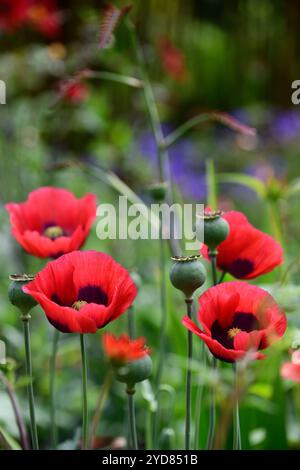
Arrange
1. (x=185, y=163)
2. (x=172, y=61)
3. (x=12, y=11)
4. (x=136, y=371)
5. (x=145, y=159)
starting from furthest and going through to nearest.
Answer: (x=185, y=163) → (x=145, y=159) → (x=172, y=61) → (x=12, y=11) → (x=136, y=371)

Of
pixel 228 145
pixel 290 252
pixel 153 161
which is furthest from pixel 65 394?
pixel 228 145

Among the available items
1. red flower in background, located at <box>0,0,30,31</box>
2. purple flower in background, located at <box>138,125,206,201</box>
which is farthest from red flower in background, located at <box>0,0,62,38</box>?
purple flower in background, located at <box>138,125,206,201</box>

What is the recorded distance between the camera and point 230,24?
3.83 m

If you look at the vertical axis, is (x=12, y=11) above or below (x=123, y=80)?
above

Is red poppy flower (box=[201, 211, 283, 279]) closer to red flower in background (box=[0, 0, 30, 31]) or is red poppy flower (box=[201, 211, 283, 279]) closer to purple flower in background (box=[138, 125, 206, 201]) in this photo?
red flower in background (box=[0, 0, 30, 31])

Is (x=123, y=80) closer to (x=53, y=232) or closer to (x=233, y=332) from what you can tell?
(x=53, y=232)

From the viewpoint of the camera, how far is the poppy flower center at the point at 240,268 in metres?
0.65

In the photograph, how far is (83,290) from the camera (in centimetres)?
59

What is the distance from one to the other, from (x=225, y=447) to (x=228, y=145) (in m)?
2.49

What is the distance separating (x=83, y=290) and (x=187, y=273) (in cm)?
8

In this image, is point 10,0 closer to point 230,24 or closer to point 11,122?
point 11,122

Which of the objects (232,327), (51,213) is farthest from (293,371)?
(51,213)

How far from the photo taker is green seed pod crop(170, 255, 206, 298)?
1.89 ft

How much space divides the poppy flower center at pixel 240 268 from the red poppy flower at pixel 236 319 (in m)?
0.06
